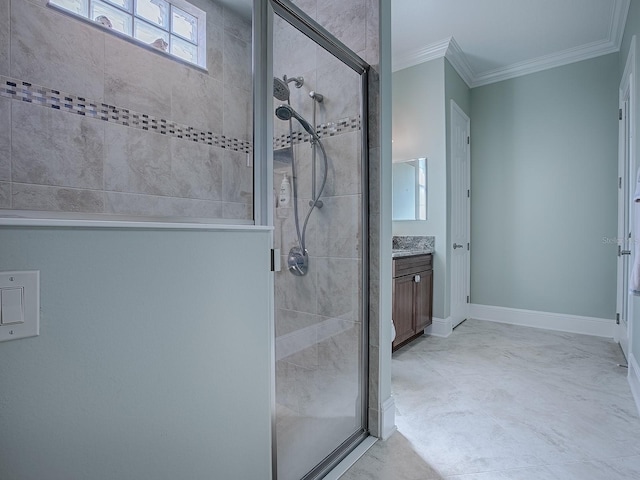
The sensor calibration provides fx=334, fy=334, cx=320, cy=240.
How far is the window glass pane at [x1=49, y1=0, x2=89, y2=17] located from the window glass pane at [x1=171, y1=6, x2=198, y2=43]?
43 centimetres

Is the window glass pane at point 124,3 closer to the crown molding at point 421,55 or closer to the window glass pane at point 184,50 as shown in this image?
the window glass pane at point 184,50

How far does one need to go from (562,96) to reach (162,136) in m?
3.91

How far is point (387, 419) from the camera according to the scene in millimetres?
1757

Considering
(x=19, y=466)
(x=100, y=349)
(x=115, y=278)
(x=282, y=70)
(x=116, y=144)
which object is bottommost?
(x=19, y=466)

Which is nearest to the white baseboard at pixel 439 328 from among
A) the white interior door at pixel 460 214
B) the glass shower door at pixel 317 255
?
the white interior door at pixel 460 214

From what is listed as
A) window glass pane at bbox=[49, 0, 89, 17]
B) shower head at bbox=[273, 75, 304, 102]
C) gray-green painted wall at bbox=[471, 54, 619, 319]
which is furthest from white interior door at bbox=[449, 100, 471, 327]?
window glass pane at bbox=[49, 0, 89, 17]

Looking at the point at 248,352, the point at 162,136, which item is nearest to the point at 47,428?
the point at 248,352

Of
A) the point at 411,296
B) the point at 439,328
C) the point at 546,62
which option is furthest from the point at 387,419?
the point at 546,62

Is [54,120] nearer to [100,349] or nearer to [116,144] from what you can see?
[116,144]

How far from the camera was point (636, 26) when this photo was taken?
2387mm

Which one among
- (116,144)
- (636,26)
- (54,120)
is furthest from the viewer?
(636,26)

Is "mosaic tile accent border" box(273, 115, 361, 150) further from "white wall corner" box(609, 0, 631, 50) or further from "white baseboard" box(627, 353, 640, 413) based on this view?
"white wall corner" box(609, 0, 631, 50)

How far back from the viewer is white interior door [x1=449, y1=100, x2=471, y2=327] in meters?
3.59

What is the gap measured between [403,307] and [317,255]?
5.21 ft
